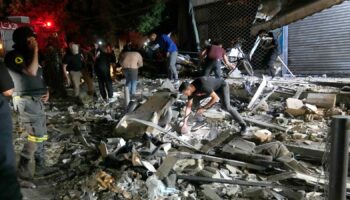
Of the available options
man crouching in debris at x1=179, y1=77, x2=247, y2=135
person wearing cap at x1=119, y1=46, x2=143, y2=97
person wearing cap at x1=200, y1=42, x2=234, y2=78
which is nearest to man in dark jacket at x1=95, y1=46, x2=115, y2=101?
person wearing cap at x1=119, y1=46, x2=143, y2=97

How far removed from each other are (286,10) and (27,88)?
146 inches

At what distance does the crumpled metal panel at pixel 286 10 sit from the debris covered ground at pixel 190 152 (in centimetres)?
176

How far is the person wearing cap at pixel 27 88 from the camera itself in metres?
4.78

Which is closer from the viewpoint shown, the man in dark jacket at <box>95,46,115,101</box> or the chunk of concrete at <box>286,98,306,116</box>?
the chunk of concrete at <box>286,98,306,116</box>

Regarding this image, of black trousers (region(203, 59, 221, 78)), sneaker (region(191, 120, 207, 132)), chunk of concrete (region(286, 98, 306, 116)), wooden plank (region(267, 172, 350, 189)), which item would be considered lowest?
wooden plank (region(267, 172, 350, 189))

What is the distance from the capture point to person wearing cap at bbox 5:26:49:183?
4.78m

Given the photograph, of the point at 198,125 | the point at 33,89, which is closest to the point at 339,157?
the point at 33,89

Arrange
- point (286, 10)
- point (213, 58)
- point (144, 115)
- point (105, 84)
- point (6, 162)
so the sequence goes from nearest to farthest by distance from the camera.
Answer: point (6, 162), point (286, 10), point (144, 115), point (213, 58), point (105, 84)

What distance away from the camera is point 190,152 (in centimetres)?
605

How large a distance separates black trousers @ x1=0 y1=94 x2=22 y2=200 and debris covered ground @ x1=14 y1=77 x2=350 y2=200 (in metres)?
1.80

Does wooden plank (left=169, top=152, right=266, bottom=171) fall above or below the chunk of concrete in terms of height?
below

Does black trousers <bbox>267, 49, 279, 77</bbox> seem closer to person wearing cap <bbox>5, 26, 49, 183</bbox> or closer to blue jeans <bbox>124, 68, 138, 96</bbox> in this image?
blue jeans <bbox>124, 68, 138, 96</bbox>

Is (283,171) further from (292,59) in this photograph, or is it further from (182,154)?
(292,59)

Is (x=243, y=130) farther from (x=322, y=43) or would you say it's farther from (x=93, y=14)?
(x=93, y=14)
